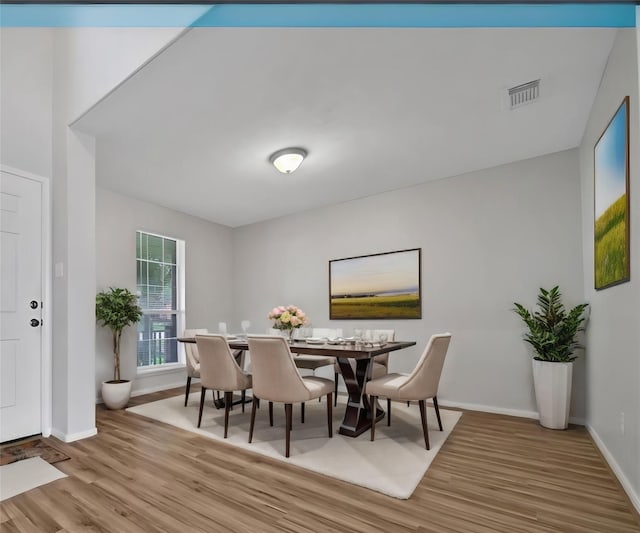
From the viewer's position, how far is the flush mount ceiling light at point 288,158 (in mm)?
3773

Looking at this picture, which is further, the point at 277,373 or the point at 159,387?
the point at 159,387

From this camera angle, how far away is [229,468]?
2611 mm

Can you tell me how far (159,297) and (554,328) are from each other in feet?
16.0

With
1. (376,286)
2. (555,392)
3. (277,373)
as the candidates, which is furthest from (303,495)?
(376,286)

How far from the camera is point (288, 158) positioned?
3.78 meters

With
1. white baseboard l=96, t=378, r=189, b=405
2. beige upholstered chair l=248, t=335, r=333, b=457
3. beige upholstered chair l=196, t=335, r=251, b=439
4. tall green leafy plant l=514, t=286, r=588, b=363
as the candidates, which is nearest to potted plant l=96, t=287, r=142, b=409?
white baseboard l=96, t=378, r=189, b=405

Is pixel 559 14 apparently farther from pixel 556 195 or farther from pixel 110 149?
pixel 110 149

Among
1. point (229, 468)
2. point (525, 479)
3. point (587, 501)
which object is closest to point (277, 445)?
point (229, 468)

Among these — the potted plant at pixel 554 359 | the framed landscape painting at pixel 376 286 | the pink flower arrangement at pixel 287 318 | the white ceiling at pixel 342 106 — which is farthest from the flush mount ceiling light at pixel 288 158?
the potted plant at pixel 554 359

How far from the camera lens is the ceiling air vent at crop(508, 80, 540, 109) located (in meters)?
2.84

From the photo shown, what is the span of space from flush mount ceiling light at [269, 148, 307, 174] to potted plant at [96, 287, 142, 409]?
2383mm

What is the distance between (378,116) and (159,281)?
3.90 m

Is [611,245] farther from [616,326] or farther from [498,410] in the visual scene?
[498,410]

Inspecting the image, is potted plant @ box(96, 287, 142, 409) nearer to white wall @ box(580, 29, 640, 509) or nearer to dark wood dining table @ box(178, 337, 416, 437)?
dark wood dining table @ box(178, 337, 416, 437)
